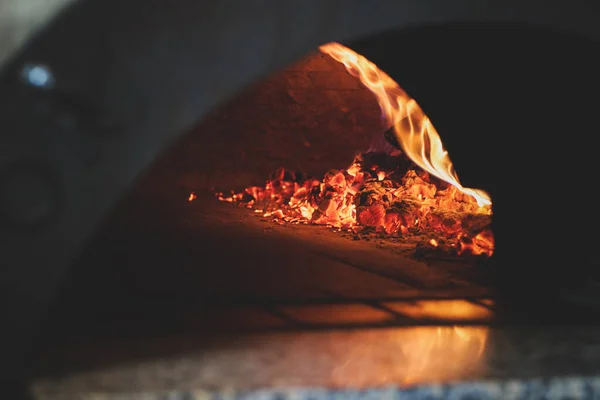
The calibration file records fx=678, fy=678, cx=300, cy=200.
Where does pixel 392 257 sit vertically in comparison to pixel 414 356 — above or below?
above

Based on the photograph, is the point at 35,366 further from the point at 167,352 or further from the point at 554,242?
the point at 554,242

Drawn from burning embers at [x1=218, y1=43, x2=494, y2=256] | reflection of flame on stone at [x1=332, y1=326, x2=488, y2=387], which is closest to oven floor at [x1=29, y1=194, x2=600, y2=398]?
reflection of flame on stone at [x1=332, y1=326, x2=488, y2=387]

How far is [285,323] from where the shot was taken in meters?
1.99

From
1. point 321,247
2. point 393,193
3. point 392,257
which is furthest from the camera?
point 393,193

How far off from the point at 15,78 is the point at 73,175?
228mm

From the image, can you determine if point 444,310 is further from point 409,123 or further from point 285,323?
point 409,123

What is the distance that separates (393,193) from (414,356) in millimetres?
2198

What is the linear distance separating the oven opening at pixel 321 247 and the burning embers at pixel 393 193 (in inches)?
0.4

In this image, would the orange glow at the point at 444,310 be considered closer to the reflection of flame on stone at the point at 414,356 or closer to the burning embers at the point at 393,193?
the reflection of flame on stone at the point at 414,356

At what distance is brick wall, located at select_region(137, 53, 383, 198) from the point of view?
468cm

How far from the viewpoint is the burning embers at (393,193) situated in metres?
3.24

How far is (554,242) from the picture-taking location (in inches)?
107

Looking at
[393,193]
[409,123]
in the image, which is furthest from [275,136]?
[409,123]

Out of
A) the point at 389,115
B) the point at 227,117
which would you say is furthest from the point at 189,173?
the point at 389,115
